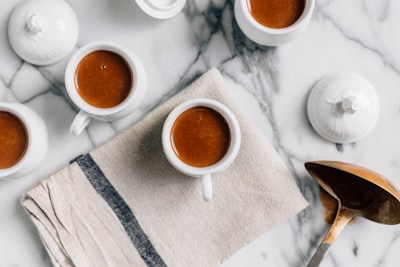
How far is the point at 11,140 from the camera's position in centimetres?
99

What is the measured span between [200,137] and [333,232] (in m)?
0.24

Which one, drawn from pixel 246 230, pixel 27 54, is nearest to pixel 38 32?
pixel 27 54

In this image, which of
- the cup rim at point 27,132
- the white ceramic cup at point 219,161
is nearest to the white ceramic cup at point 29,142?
the cup rim at point 27,132

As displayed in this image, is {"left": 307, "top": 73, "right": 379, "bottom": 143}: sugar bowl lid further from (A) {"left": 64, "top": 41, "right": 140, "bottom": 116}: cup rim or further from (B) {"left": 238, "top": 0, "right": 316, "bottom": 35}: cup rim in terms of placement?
(A) {"left": 64, "top": 41, "right": 140, "bottom": 116}: cup rim

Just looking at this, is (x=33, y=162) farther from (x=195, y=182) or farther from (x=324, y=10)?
(x=324, y=10)

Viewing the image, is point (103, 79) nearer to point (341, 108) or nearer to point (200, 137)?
point (200, 137)

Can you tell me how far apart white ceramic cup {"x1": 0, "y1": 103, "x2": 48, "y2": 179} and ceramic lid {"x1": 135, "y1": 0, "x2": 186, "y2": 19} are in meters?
0.22

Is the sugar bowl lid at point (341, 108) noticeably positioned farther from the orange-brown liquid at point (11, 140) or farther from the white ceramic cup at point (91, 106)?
the orange-brown liquid at point (11, 140)

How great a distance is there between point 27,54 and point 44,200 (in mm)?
211

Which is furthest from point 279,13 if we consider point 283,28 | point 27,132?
point 27,132

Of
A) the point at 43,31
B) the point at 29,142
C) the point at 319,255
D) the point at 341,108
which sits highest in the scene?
the point at 43,31

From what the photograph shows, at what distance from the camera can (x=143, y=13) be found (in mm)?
1054

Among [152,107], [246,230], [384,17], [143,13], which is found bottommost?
[246,230]

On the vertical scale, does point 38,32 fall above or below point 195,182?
above
